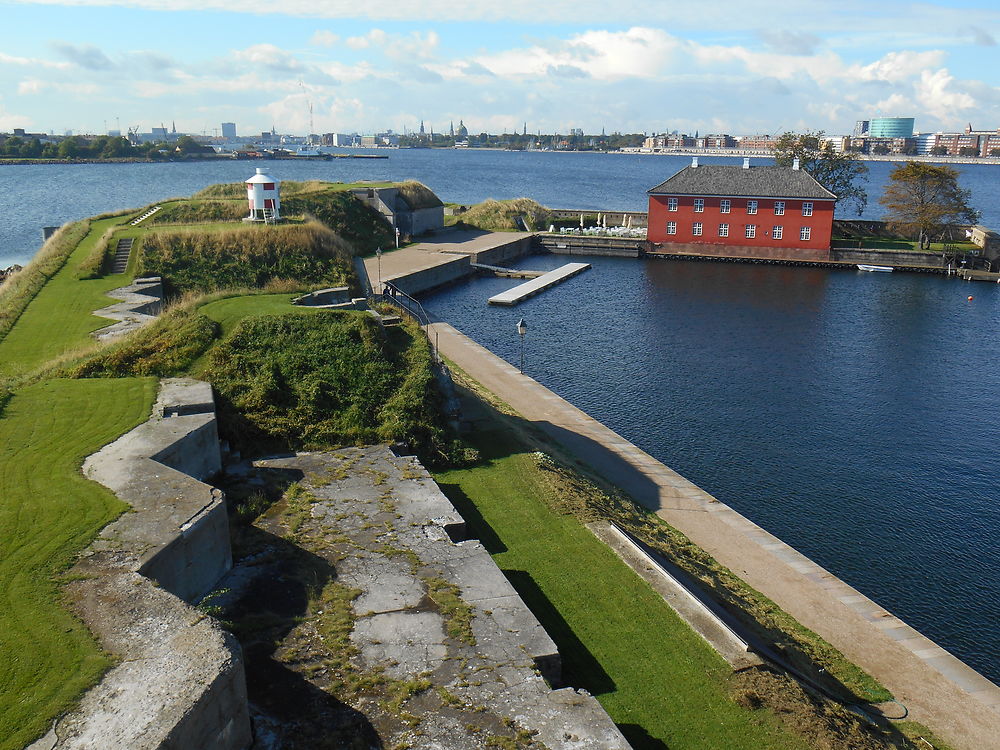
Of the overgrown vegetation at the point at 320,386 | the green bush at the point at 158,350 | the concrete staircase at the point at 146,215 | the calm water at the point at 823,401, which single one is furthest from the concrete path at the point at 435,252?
the green bush at the point at 158,350

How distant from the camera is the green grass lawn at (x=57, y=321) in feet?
69.2

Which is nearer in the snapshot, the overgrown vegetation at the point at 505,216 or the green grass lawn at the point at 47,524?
the green grass lawn at the point at 47,524

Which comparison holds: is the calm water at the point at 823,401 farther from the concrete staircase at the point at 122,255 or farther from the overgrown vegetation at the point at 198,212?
the concrete staircase at the point at 122,255

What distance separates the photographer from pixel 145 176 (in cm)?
15088

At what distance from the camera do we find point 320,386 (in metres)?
19.7

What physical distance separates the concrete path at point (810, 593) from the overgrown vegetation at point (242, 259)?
11828 mm

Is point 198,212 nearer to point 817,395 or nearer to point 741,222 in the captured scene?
point 817,395

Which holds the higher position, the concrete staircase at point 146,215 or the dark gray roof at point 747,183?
the dark gray roof at point 747,183

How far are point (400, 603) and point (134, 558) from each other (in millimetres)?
4040

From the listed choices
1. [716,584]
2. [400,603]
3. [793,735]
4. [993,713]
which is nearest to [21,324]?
[400,603]

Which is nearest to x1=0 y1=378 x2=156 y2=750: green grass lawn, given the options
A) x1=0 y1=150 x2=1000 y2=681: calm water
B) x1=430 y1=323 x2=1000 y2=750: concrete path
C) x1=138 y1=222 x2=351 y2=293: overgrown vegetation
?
x1=430 y1=323 x2=1000 y2=750: concrete path

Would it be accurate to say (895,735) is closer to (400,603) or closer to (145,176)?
(400,603)

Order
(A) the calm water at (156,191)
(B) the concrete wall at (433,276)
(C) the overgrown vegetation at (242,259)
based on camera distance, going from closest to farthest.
→ 1. (C) the overgrown vegetation at (242,259)
2. (B) the concrete wall at (433,276)
3. (A) the calm water at (156,191)

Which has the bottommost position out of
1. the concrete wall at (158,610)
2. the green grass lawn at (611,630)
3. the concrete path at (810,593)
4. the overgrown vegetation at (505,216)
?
the concrete path at (810,593)
